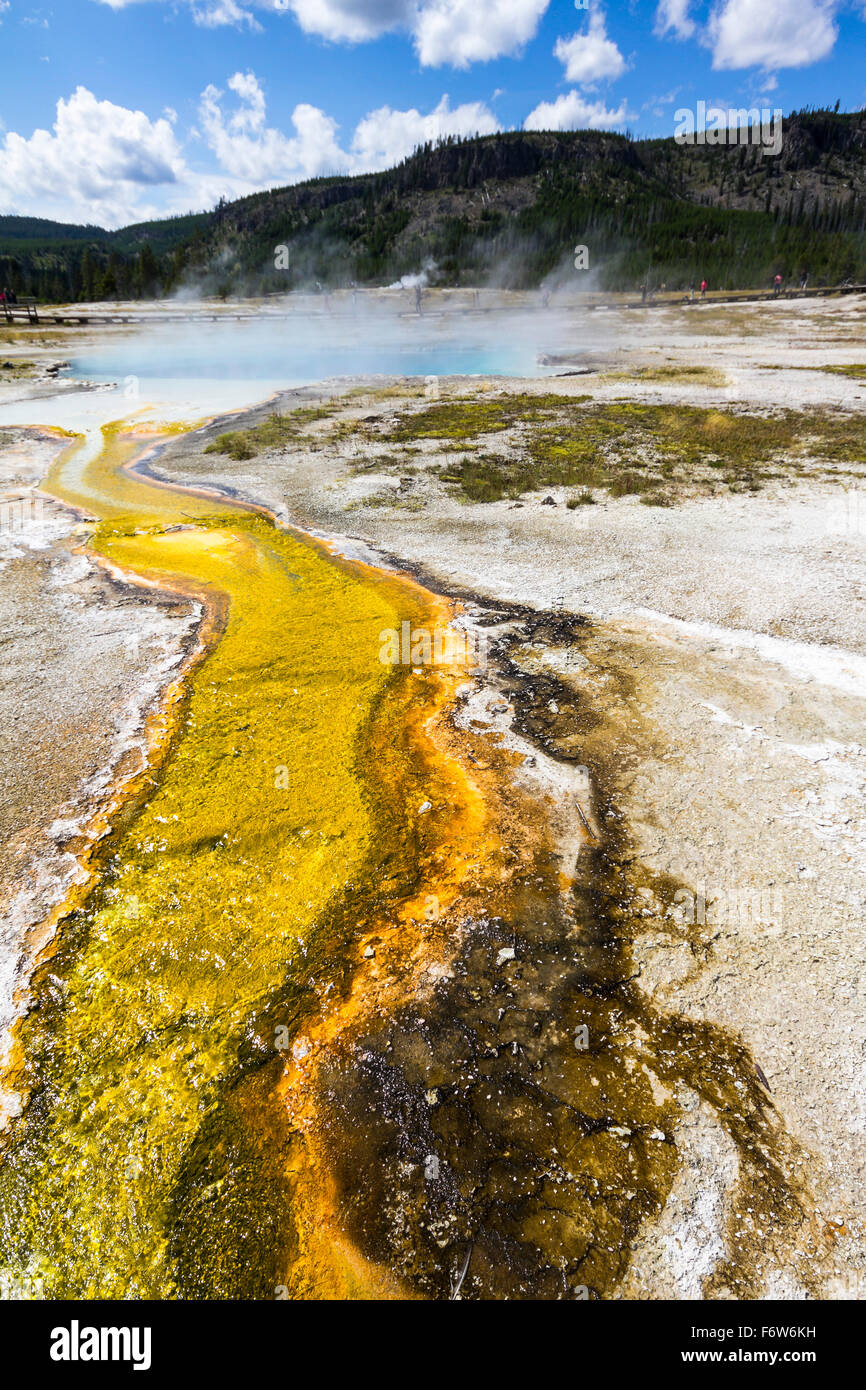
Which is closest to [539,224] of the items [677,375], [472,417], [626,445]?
[677,375]

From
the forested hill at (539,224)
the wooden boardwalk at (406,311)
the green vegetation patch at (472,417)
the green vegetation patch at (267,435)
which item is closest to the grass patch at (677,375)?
the green vegetation patch at (472,417)

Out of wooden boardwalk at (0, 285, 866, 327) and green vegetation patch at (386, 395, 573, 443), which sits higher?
wooden boardwalk at (0, 285, 866, 327)

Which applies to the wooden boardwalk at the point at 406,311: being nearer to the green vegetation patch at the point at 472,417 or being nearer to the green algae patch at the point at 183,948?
the green vegetation patch at the point at 472,417

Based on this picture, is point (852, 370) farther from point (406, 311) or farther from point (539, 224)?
point (539, 224)

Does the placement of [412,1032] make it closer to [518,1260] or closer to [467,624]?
[518,1260]

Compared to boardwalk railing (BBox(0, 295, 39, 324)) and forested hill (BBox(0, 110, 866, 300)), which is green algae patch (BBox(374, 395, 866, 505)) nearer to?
boardwalk railing (BBox(0, 295, 39, 324))

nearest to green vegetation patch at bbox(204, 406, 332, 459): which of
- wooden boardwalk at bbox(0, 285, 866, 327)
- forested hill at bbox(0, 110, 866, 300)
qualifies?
wooden boardwalk at bbox(0, 285, 866, 327)
